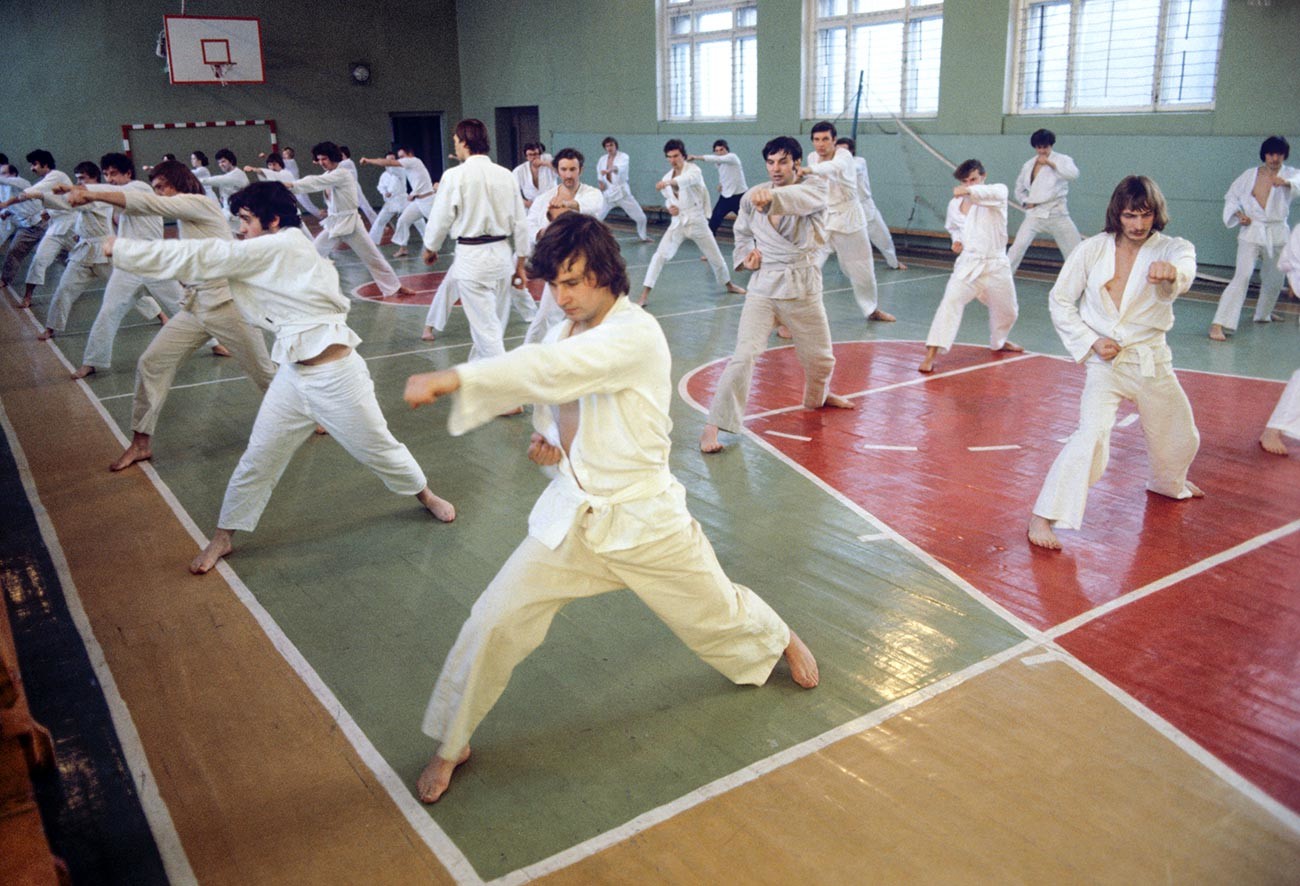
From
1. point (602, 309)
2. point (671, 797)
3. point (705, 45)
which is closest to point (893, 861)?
point (671, 797)

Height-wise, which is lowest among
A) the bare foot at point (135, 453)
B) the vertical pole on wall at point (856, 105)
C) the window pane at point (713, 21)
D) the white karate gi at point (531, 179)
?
the bare foot at point (135, 453)

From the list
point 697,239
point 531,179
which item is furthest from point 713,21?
point 697,239

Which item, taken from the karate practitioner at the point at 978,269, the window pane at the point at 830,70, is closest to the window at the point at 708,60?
the window pane at the point at 830,70

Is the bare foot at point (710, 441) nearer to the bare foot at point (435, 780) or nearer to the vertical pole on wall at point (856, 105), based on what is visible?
the bare foot at point (435, 780)

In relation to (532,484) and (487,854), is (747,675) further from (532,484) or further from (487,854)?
(532,484)

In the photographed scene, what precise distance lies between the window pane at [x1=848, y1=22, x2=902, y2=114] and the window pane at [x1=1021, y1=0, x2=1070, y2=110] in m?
2.18

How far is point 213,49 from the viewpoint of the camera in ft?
70.2

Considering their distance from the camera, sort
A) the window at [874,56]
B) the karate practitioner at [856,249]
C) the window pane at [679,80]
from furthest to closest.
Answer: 1. the window pane at [679,80]
2. the window at [874,56]
3. the karate practitioner at [856,249]

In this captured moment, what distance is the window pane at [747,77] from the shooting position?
1798cm

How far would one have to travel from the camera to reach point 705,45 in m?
18.8

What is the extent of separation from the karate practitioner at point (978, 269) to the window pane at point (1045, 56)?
5650mm

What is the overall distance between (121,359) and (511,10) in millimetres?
16219

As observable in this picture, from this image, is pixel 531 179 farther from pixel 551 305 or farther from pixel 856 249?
pixel 551 305

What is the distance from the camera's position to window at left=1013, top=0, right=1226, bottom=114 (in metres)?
11.8
